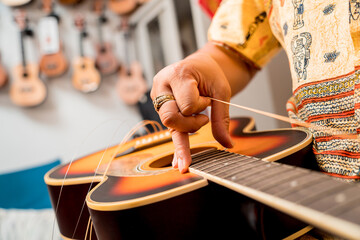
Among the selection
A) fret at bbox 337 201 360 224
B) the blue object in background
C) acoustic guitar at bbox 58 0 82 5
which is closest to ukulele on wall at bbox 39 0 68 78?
acoustic guitar at bbox 58 0 82 5

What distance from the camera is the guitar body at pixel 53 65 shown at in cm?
237

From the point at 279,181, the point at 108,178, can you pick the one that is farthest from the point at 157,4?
the point at 279,181

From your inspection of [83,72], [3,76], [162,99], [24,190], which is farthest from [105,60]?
[162,99]

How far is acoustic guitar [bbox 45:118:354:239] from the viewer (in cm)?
20

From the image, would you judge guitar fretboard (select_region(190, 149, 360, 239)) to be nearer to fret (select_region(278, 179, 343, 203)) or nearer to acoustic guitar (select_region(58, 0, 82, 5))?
fret (select_region(278, 179, 343, 203))

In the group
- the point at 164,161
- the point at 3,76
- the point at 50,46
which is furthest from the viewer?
the point at 50,46

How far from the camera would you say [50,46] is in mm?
2379

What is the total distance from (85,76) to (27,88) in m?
0.49

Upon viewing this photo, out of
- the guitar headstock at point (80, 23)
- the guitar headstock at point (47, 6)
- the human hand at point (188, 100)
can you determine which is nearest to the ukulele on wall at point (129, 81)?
the guitar headstock at point (80, 23)

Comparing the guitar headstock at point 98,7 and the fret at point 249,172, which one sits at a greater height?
the guitar headstock at point 98,7

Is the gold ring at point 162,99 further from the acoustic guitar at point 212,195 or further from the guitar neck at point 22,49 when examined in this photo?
the guitar neck at point 22,49

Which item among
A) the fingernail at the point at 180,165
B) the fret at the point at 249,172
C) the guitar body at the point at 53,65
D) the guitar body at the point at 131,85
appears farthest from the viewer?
the guitar body at the point at 131,85

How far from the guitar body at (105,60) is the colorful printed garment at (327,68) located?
2.24 meters

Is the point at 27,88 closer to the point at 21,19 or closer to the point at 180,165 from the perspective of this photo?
the point at 21,19
